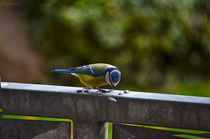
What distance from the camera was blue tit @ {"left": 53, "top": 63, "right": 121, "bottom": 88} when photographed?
223 cm

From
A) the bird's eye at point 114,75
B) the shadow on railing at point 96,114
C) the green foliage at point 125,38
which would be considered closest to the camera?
the shadow on railing at point 96,114

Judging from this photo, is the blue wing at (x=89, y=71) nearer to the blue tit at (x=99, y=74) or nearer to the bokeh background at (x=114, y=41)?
the blue tit at (x=99, y=74)

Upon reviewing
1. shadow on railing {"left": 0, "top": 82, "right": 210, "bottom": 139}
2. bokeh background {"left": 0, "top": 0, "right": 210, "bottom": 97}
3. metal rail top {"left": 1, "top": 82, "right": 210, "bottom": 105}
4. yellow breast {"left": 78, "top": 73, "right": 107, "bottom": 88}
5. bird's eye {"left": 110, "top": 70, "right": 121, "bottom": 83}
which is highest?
bokeh background {"left": 0, "top": 0, "right": 210, "bottom": 97}

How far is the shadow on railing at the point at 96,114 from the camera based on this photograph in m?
2.04

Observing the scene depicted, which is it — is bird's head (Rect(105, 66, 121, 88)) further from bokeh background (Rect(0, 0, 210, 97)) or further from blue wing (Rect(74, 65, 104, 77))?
bokeh background (Rect(0, 0, 210, 97))

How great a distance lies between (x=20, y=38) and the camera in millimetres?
5223

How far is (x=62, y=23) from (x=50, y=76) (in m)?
0.68

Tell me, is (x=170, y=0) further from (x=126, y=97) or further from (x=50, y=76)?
(x=126, y=97)

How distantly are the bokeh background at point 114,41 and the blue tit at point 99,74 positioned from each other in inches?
97.4

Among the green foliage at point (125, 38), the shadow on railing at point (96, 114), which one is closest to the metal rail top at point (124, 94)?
the shadow on railing at point (96, 114)

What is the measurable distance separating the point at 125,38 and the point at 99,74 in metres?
2.74

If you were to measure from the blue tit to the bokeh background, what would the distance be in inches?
97.4

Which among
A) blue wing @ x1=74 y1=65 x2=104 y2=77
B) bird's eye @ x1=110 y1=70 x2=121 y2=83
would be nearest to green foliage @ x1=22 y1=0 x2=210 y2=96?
blue wing @ x1=74 y1=65 x2=104 y2=77

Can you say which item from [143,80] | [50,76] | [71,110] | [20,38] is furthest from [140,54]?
[71,110]
